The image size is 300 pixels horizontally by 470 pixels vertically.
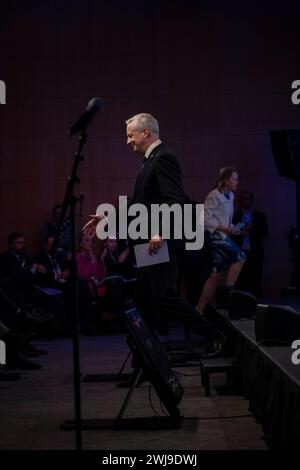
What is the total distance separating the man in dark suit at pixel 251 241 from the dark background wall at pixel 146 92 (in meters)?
0.31

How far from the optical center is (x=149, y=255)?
4.60 m

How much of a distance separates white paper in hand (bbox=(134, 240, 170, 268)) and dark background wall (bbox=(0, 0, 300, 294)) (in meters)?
6.65

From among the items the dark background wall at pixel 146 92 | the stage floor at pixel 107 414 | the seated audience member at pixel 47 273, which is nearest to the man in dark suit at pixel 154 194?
the stage floor at pixel 107 414

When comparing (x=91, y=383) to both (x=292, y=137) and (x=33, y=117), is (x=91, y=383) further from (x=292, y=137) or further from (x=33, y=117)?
(x=33, y=117)

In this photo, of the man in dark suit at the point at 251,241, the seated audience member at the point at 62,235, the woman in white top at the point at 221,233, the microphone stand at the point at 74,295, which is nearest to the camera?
the microphone stand at the point at 74,295

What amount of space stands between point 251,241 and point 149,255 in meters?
6.31

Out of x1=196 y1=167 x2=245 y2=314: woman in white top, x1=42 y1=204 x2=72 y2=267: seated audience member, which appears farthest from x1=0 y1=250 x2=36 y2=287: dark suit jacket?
x1=196 y1=167 x2=245 y2=314: woman in white top

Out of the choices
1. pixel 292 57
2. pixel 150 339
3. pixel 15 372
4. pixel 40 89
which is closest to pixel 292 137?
pixel 292 57

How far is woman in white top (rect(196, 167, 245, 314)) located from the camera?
305 inches

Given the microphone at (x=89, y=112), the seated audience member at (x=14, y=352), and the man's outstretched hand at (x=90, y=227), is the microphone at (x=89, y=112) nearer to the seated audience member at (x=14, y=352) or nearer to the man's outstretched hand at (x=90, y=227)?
the man's outstretched hand at (x=90, y=227)

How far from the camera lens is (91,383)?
550 cm

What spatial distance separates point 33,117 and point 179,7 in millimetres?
2421

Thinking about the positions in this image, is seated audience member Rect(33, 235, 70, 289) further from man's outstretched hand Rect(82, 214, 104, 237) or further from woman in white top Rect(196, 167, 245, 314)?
man's outstretched hand Rect(82, 214, 104, 237)

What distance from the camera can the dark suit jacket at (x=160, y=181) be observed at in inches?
181
